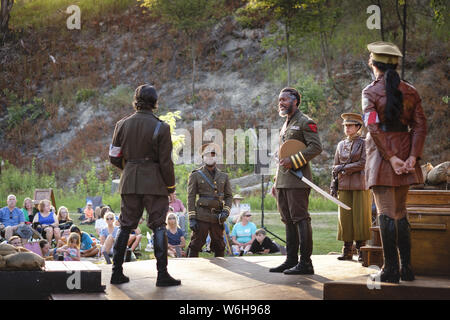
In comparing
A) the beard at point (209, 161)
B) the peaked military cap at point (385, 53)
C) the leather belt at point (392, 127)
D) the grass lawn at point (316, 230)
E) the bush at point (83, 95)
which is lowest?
the grass lawn at point (316, 230)

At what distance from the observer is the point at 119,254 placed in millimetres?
5469

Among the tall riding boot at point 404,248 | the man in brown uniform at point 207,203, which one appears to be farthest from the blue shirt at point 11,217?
the tall riding boot at point 404,248

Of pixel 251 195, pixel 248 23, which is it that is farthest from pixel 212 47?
pixel 251 195

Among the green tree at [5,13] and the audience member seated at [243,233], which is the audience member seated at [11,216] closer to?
the audience member seated at [243,233]

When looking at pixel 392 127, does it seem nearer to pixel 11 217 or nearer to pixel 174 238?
pixel 174 238

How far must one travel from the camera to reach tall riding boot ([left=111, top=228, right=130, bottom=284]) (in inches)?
214

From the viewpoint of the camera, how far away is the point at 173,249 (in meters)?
10.9

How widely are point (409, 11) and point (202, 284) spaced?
26.1 m

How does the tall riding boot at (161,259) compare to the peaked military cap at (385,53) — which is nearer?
the peaked military cap at (385,53)

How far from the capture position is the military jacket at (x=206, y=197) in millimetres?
7750

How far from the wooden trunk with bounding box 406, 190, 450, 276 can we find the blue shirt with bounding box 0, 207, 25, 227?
359 inches

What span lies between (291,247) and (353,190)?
1.64 metres
